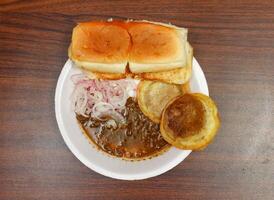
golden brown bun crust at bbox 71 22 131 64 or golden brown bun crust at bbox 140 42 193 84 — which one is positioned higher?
golden brown bun crust at bbox 71 22 131 64

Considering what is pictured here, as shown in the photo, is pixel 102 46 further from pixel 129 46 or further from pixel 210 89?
pixel 210 89

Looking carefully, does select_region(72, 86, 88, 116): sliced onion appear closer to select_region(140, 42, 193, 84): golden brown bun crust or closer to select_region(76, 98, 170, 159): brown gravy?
select_region(76, 98, 170, 159): brown gravy

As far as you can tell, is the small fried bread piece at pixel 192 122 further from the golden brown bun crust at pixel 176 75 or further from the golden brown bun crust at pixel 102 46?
the golden brown bun crust at pixel 102 46

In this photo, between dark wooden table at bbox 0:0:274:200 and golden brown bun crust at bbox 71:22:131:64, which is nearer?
golden brown bun crust at bbox 71:22:131:64

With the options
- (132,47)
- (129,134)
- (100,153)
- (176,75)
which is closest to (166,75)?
(176,75)

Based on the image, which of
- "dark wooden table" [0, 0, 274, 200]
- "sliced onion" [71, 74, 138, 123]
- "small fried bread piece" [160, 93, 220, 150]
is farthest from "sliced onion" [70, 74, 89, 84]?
"small fried bread piece" [160, 93, 220, 150]

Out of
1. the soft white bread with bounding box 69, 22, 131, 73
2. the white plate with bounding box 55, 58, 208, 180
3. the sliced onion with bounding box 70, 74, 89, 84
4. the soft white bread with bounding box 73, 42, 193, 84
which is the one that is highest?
the soft white bread with bounding box 69, 22, 131, 73

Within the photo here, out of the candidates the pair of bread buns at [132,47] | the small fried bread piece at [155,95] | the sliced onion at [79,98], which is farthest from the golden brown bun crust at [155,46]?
the sliced onion at [79,98]
